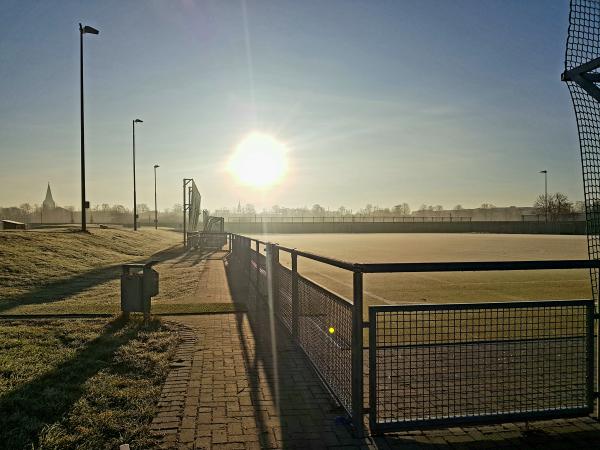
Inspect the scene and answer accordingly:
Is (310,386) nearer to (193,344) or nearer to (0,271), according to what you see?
(193,344)

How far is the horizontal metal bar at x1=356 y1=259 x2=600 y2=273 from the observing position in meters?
3.80

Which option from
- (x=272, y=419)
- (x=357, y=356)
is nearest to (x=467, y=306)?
(x=357, y=356)

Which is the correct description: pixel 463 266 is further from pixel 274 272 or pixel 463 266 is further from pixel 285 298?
pixel 274 272

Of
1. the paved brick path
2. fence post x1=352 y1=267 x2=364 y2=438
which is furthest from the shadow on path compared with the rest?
fence post x1=352 y1=267 x2=364 y2=438

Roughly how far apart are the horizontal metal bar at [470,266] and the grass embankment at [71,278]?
6121 mm

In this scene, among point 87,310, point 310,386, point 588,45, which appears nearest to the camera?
point 588,45

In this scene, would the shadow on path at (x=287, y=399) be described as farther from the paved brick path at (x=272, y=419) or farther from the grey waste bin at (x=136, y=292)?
the grey waste bin at (x=136, y=292)

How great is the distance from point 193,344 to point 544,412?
4408 millimetres

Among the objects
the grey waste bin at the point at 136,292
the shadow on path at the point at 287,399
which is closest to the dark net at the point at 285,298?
the shadow on path at the point at 287,399

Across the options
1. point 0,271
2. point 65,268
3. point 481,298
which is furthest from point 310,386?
point 65,268

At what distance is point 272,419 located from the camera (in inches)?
162

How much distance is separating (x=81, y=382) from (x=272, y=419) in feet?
7.10

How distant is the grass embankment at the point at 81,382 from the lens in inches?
148

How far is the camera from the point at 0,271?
13.7 meters
